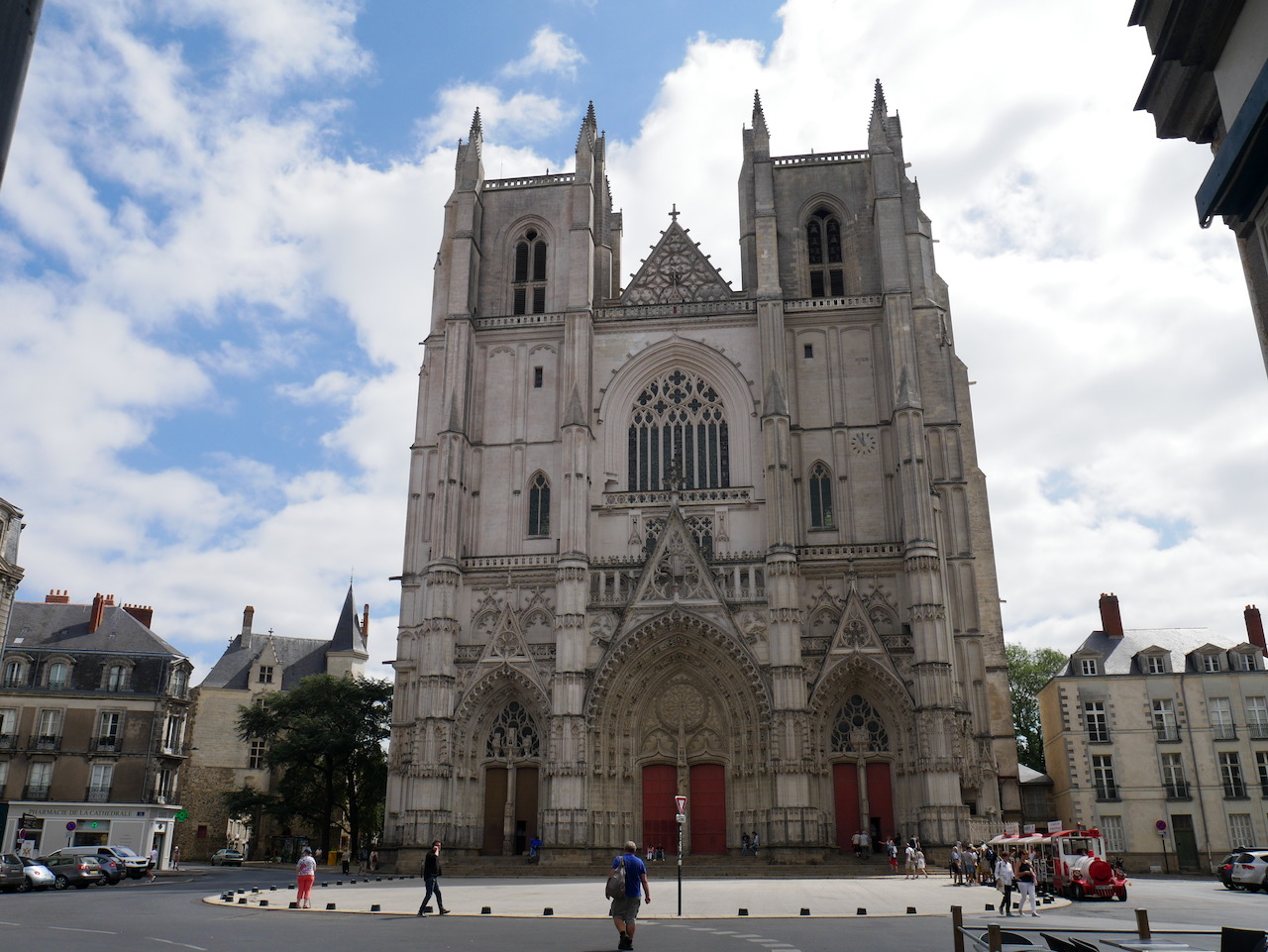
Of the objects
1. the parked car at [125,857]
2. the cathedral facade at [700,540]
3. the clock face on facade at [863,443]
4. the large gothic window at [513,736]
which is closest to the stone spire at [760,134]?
the cathedral facade at [700,540]

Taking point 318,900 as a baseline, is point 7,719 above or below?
above

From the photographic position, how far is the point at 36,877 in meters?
26.5

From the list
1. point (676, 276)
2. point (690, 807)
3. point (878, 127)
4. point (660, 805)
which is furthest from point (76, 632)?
point (878, 127)

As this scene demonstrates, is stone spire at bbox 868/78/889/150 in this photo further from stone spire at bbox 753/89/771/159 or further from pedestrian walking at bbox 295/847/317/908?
pedestrian walking at bbox 295/847/317/908

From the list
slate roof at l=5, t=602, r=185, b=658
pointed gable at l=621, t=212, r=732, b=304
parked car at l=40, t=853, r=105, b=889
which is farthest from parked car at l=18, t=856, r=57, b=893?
pointed gable at l=621, t=212, r=732, b=304

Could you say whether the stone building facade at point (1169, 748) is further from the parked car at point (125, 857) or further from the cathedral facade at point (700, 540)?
the parked car at point (125, 857)

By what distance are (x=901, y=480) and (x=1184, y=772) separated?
15.2 metres

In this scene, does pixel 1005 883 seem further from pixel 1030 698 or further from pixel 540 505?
pixel 1030 698

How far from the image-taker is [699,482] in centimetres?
3759

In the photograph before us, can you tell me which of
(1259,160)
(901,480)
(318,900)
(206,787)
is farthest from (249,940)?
(206,787)

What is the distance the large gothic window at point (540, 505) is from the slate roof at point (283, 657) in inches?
953

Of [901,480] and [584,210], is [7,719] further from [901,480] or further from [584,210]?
[901,480]

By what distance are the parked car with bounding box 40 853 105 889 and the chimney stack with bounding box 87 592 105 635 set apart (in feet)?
51.3

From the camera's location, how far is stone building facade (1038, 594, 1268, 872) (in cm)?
3684
